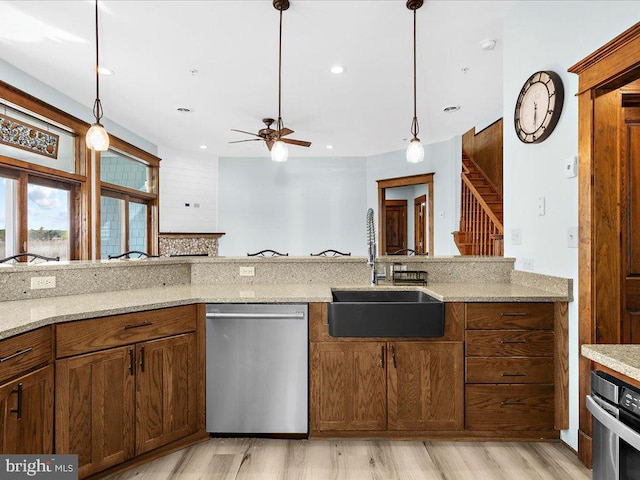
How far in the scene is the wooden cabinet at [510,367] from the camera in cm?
208

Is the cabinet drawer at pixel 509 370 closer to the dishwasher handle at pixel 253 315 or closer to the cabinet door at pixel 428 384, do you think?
the cabinet door at pixel 428 384

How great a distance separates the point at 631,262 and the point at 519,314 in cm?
61

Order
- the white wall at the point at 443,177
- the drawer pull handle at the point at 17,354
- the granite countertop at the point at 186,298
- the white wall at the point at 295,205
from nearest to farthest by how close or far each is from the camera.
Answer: the drawer pull handle at the point at 17,354
the granite countertop at the point at 186,298
the white wall at the point at 443,177
the white wall at the point at 295,205

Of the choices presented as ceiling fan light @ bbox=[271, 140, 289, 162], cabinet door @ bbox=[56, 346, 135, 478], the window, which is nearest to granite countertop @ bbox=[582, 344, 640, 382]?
cabinet door @ bbox=[56, 346, 135, 478]

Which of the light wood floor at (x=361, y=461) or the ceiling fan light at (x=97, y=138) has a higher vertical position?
the ceiling fan light at (x=97, y=138)

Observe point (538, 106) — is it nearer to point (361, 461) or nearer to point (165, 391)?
point (361, 461)

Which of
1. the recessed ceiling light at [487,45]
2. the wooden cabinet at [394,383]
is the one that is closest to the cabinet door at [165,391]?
the wooden cabinet at [394,383]

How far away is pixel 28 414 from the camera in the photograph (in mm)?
1487

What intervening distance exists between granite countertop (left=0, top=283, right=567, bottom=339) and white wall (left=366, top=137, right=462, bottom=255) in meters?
3.67

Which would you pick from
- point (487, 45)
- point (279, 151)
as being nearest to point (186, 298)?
point (279, 151)

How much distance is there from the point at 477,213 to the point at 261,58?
11.9 ft

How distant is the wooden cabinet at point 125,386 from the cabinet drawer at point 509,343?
161 cm

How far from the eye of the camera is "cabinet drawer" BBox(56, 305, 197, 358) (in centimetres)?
167

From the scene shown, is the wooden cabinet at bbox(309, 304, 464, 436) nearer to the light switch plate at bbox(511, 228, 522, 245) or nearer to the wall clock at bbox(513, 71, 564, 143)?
the light switch plate at bbox(511, 228, 522, 245)
